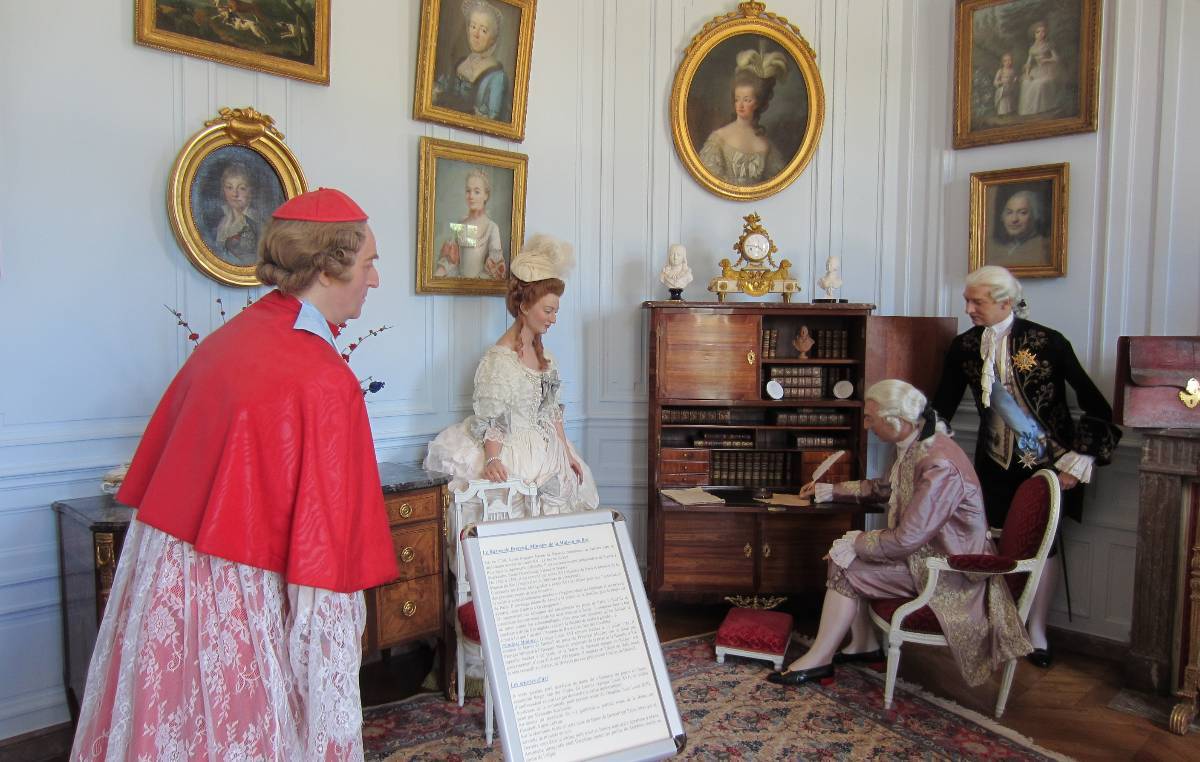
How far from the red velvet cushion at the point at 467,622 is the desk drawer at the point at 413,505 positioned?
0.48 metres

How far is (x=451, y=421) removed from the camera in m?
4.86

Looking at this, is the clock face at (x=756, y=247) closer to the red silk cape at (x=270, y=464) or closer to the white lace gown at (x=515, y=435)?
the white lace gown at (x=515, y=435)

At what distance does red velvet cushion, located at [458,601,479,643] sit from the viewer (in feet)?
12.0

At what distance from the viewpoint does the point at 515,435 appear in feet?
14.1

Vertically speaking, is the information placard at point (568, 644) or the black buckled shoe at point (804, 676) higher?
the information placard at point (568, 644)

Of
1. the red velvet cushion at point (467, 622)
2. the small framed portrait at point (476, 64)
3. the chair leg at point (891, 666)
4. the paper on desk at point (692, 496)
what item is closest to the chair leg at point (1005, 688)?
the chair leg at point (891, 666)

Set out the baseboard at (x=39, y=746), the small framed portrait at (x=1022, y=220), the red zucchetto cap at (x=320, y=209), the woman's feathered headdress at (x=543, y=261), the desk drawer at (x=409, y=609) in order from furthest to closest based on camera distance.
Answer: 1. the small framed portrait at (x=1022, y=220)
2. the woman's feathered headdress at (x=543, y=261)
3. the desk drawer at (x=409, y=609)
4. the baseboard at (x=39, y=746)
5. the red zucchetto cap at (x=320, y=209)

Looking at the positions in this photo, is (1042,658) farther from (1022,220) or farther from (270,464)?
(270,464)

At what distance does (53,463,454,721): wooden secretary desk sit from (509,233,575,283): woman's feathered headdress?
45.6 inches

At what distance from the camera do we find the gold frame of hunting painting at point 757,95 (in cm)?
558

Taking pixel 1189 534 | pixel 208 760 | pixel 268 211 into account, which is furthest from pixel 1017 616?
pixel 268 211

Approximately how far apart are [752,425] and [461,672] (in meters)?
2.32

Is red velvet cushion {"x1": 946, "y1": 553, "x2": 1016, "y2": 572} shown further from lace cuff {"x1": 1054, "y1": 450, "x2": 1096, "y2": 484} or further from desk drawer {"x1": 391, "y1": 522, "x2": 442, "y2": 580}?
desk drawer {"x1": 391, "y1": 522, "x2": 442, "y2": 580}

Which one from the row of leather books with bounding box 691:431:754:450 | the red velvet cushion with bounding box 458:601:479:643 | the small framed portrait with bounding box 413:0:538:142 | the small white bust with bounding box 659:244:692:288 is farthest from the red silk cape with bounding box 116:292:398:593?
the row of leather books with bounding box 691:431:754:450
